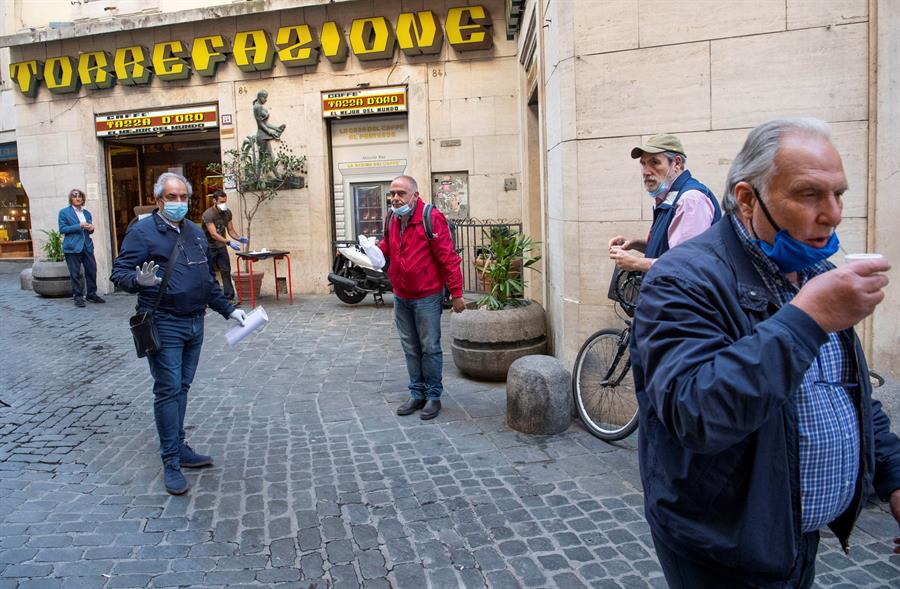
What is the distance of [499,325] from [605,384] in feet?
4.77

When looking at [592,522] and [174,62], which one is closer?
[592,522]

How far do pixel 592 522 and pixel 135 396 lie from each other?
4604mm

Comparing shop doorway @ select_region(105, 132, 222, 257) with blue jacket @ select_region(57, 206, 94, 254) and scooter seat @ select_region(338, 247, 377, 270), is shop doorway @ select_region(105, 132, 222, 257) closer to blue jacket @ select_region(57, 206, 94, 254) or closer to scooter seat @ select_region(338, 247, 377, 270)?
blue jacket @ select_region(57, 206, 94, 254)

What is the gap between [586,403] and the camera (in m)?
5.41

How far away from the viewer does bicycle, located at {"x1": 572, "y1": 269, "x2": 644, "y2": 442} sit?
496 cm

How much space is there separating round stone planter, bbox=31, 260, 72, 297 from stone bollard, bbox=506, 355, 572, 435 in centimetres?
1104

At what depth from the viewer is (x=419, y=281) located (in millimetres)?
5707

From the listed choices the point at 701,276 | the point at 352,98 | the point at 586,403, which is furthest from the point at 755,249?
the point at 352,98

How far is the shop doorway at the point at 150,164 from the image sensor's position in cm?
1578

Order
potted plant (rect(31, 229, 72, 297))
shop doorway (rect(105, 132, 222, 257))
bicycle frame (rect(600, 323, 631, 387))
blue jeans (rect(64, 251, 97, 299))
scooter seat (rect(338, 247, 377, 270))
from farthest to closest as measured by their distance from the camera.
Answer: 1. shop doorway (rect(105, 132, 222, 257))
2. potted plant (rect(31, 229, 72, 297))
3. blue jeans (rect(64, 251, 97, 299))
4. scooter seat (rect(338, 247, 377, 270))
5. bicycle frame (rect(600, 323, 631, 387))

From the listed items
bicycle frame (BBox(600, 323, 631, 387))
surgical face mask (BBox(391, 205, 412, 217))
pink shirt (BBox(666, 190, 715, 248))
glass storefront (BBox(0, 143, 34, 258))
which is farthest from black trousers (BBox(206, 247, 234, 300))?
glass storefront (BBox(0, 143, 34, 258))

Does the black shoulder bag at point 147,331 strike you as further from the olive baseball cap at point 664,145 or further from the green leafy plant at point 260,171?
the green leafy plant at point 260,171

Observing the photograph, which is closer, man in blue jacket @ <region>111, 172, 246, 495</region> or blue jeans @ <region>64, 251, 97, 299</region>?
man in blue jacket @ <region>111, 172, 246, 495</region>

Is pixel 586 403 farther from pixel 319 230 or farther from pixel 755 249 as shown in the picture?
pixel 319 230
